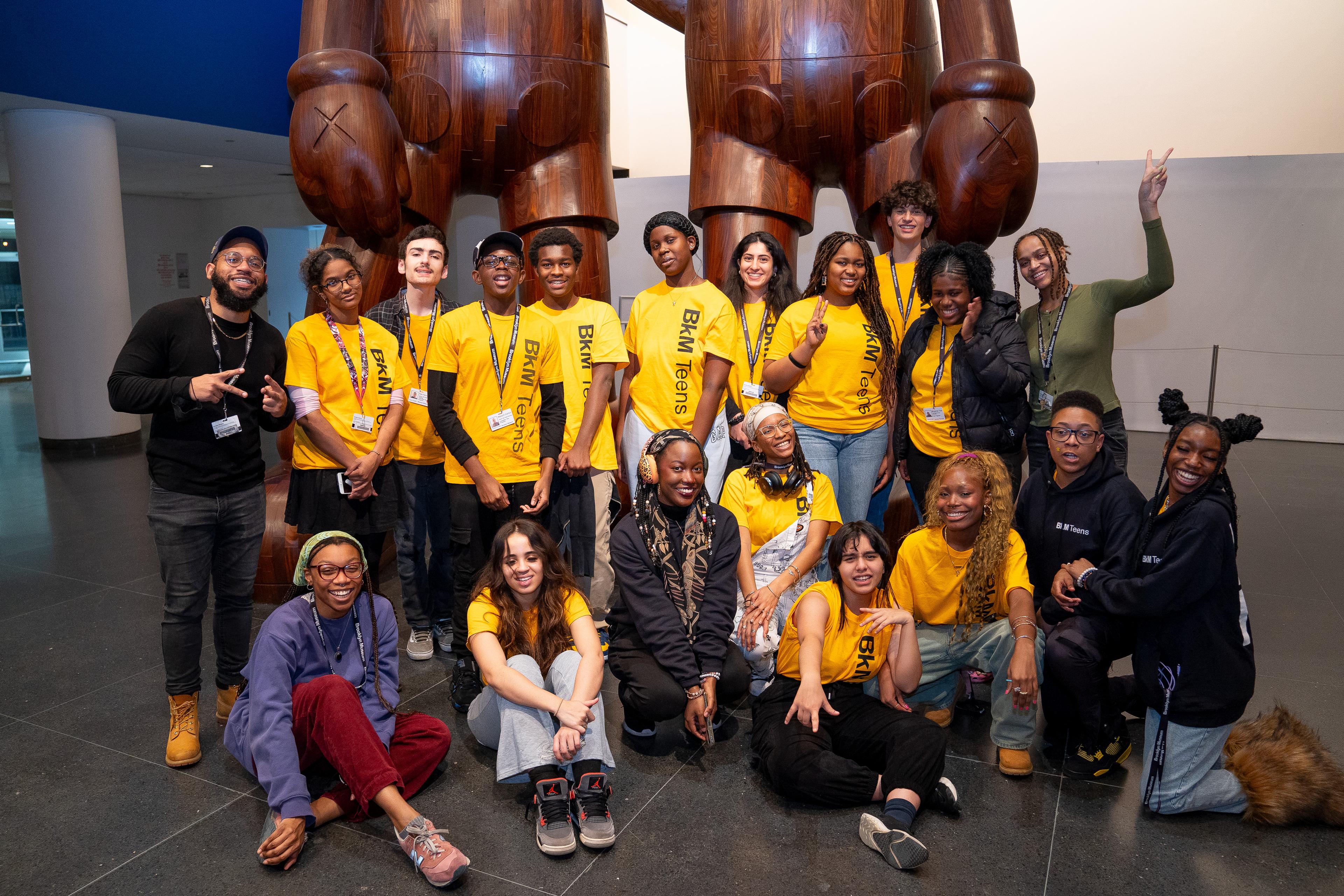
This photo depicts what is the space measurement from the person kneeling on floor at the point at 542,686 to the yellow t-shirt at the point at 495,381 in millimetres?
657

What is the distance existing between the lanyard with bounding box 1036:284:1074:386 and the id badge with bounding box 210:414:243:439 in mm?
2722

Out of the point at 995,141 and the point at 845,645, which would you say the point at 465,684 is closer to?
the point at 845,645

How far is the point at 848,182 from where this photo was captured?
177 inches

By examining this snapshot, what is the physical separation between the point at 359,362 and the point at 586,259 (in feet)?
5.42

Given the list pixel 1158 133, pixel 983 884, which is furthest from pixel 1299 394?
pixel 983 884

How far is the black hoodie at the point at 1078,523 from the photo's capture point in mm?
2645

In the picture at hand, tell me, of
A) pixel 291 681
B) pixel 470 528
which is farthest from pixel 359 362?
pixel 291 681

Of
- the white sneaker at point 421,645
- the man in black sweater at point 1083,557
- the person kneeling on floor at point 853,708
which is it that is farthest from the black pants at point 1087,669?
the white sneaker at point 421,645

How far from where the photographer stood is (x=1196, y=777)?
7.80ft

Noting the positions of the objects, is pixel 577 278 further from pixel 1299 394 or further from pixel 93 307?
pixel 1299 394

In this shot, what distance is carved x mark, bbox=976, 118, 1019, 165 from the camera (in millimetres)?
3861

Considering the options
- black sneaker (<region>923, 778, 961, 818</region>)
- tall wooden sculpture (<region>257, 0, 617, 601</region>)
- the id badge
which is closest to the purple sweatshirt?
the id badge

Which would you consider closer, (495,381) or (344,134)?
(495,381)

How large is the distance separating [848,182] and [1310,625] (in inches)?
108
